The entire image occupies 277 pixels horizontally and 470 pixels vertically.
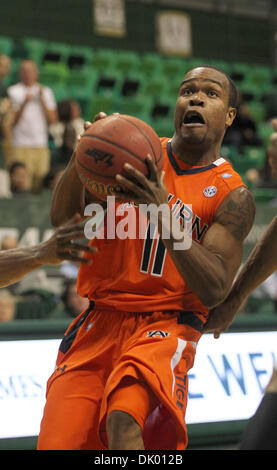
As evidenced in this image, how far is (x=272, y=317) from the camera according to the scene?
4.93m

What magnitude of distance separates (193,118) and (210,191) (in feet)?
1.13

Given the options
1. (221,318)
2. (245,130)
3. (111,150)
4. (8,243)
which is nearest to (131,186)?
(111,150)

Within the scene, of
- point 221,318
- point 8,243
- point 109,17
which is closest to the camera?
point 221,318

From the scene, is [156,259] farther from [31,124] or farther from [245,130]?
[245,130]

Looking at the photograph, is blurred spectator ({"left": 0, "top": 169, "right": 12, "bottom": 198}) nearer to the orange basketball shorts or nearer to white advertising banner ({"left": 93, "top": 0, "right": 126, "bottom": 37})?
the orange basketball shorts

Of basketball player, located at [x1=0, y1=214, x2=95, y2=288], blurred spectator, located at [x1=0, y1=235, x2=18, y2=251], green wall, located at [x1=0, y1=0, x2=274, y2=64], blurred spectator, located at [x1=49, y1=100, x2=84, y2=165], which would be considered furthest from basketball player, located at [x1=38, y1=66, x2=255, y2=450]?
green wall, located at [x1=0, y1=0, x2=274, y2=64]

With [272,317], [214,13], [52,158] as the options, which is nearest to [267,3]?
[214,13]

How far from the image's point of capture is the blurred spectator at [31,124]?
27.5ft

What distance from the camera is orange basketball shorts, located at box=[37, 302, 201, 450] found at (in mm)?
2367

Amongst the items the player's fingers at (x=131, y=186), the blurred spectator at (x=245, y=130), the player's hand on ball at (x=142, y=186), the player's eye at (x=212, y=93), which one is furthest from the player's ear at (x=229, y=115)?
the blurred spectator at (x=245, y=130)

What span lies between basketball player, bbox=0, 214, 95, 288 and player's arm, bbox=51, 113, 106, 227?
23cm

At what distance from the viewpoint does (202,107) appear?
2.78m
